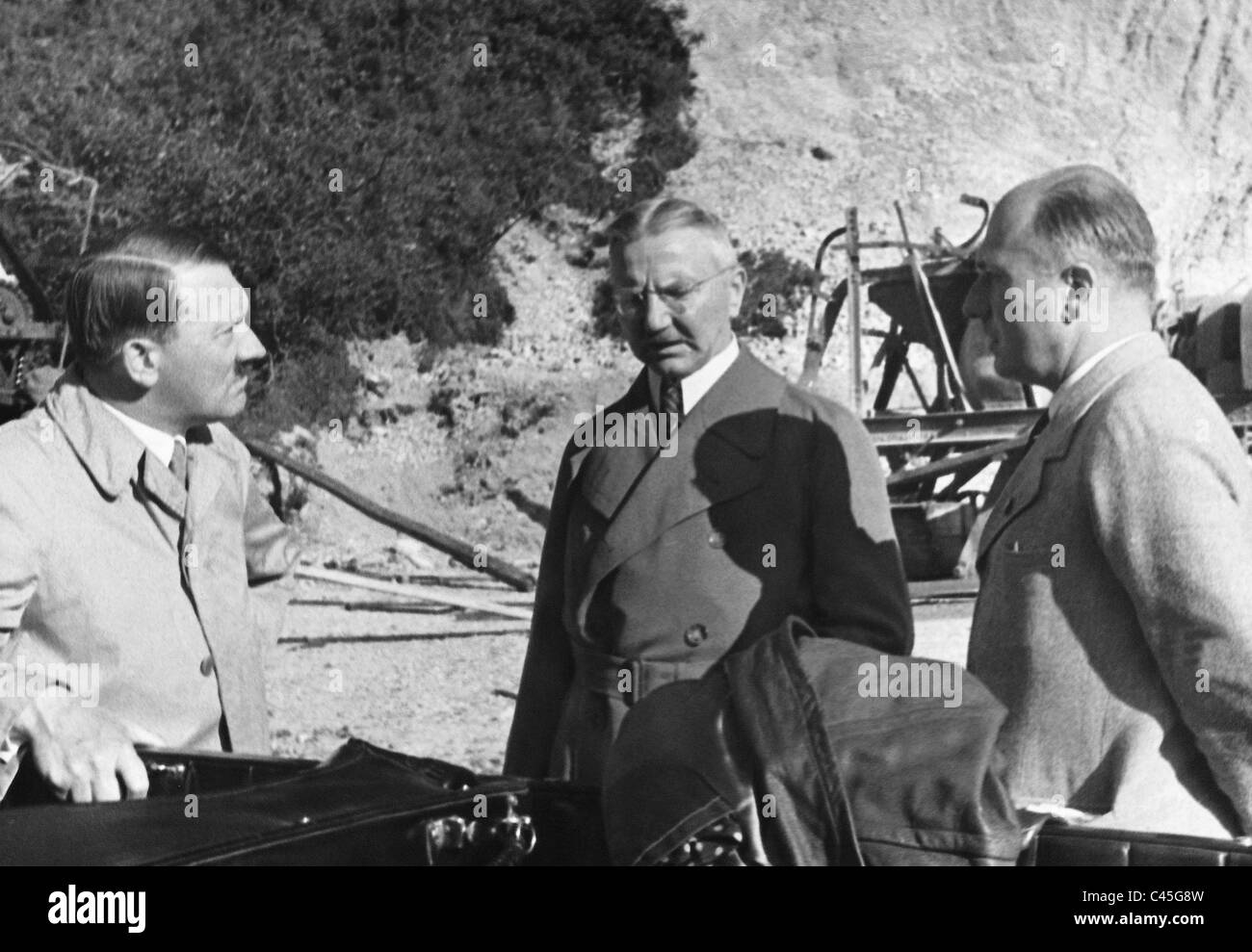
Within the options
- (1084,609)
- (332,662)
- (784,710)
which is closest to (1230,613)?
(1084,609)

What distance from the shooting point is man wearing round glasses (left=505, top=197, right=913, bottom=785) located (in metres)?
2.78

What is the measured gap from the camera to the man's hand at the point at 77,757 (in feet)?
7.01

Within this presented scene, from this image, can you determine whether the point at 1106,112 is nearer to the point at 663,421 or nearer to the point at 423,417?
the point at 423,417

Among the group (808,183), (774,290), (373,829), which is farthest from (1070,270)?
(808,183)

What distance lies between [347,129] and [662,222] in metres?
22.5

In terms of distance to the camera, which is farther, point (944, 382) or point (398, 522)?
point (944, 382)

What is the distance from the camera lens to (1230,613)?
6.63 feet

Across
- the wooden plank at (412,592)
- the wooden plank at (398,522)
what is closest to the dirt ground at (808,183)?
the wooden plank at (412,592)

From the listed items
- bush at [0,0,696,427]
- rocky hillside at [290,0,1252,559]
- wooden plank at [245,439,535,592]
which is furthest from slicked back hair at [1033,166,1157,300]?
bush at [0,0,696,427]

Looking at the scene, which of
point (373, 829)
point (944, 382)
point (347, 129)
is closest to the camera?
point (373, 829)

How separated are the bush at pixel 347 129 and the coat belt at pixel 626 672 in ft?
51.4

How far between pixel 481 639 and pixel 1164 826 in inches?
326

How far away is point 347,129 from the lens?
80.6 feet

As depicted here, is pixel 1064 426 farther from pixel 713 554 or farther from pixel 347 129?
pixel 347 129
